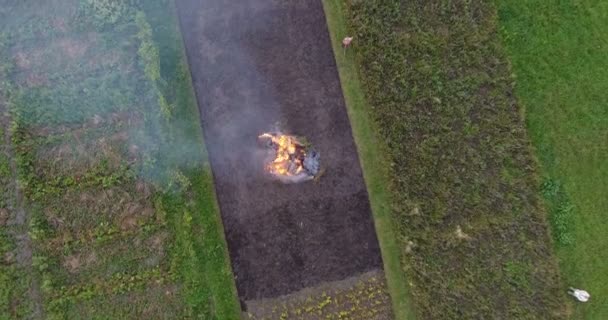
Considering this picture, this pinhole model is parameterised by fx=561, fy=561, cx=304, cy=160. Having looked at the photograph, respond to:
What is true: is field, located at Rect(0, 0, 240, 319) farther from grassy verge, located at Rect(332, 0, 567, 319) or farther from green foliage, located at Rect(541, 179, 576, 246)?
green foliage, located at Rect(541, 179, 576, 246)

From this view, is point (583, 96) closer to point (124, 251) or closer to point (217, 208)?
point (217, 208)

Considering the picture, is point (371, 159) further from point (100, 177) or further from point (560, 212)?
point (100, 177)

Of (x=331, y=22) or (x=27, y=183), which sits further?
(x=331, y=22)

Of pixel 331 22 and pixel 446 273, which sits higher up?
pixel 331 22

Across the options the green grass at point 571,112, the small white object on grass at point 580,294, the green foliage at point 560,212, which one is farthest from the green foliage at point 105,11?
the small white object on grass at point 580,294

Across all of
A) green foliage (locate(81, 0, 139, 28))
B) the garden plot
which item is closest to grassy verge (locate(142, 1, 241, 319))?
green foliage (locate(81, 0, 139, 28))

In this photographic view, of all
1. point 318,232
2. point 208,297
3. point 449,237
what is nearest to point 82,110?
point 208,297

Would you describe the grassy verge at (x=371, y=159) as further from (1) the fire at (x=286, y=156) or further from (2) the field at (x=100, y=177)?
(2) the field at (x=100, y=177)
